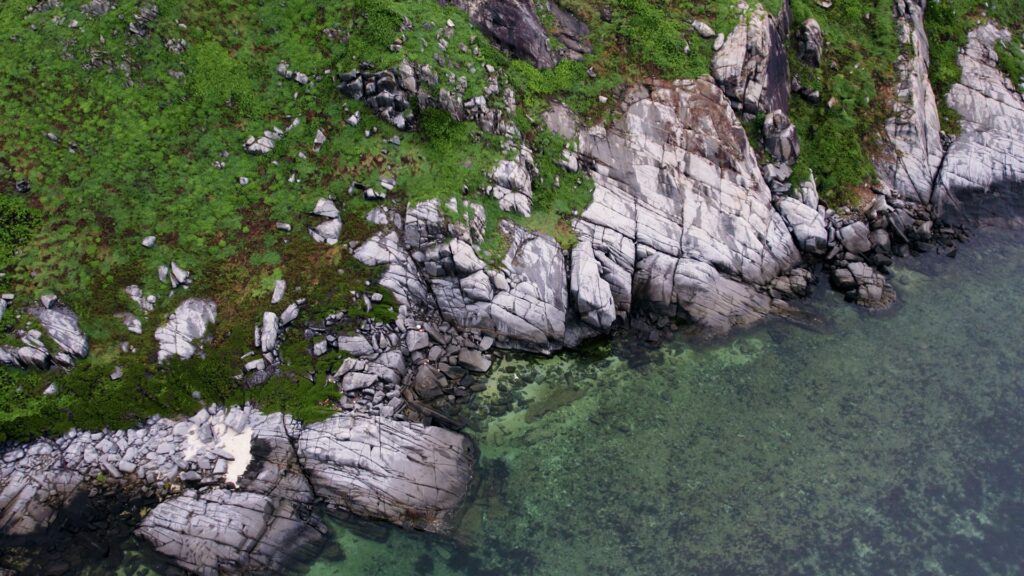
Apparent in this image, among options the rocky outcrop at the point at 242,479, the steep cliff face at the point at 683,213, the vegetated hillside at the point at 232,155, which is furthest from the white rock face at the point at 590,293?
the rocky outcrop at the point at 242,479

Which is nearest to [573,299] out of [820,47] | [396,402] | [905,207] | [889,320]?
[396,402]

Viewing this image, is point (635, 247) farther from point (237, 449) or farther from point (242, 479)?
point (242, 479)

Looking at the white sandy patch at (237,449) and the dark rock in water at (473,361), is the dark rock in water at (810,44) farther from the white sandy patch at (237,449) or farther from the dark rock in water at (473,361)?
the white sandy patch at (237,449)

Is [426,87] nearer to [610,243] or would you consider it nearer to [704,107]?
[610,243]

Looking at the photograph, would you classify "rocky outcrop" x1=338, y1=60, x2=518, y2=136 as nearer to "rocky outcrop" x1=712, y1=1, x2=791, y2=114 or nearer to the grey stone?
"rocky outcrop" x1=712, y1=1, x2=791, y2=114

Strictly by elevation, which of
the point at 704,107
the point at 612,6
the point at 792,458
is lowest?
the point at 792,458
